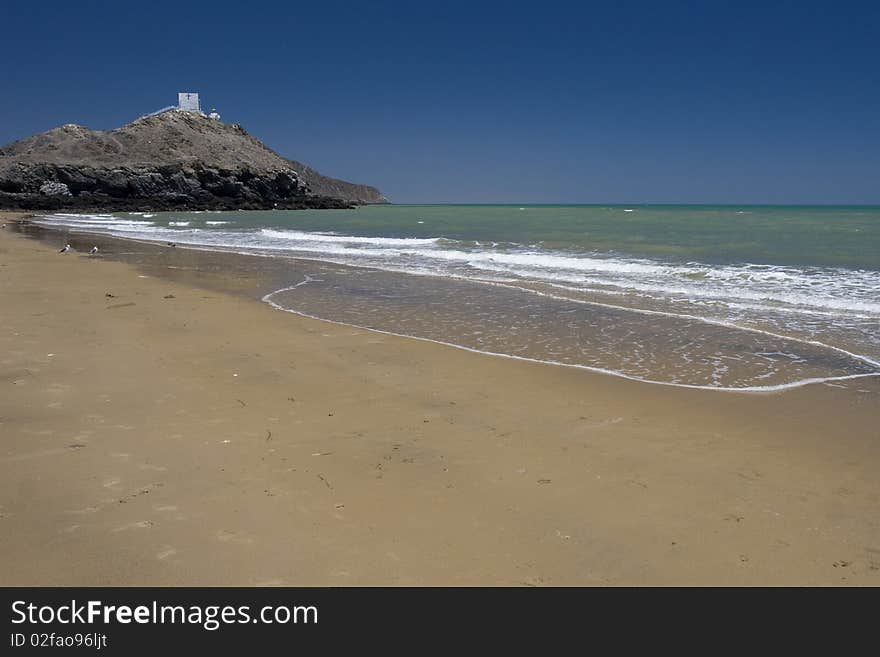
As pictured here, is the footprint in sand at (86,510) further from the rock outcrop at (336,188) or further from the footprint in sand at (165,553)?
the rock outcrop at (336,188)

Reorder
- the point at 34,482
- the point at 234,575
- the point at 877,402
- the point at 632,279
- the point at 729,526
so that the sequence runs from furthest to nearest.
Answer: the point at 632,279
the point at 877,402
the point at 34,482
the point at 729,526
the point at 234,575

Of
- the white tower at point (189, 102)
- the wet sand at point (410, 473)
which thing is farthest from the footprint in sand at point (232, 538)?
the white tower at point (189, 102)

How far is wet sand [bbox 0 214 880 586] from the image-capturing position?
113 inches

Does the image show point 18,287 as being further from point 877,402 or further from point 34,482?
point 877,402

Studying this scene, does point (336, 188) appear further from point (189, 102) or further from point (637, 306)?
point (637, 306)

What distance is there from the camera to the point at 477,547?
9.89 ft

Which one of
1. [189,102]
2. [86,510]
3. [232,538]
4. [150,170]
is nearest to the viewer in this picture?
[232,538]

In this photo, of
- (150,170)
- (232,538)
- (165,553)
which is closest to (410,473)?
(232,538)

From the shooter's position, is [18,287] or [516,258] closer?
[18,287]

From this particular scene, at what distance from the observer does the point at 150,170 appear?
2955 inches

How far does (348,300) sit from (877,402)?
8089mm

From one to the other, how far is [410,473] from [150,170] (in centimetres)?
8200

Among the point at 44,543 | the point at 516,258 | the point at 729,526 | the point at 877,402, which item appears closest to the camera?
the point at 44,543
